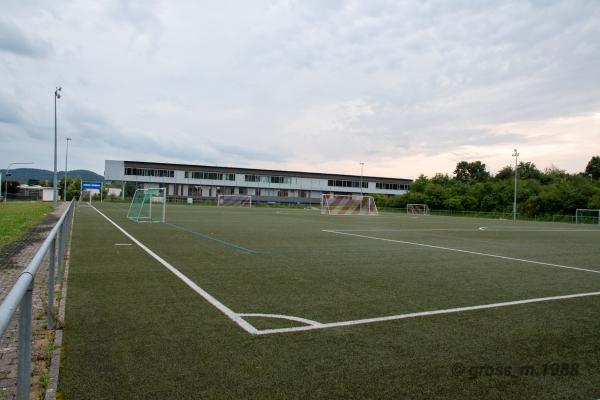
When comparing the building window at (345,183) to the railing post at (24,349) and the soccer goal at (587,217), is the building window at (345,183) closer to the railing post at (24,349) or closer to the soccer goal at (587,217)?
the soccer goal at (587,217)

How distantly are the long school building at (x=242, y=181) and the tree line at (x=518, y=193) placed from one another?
568 inches

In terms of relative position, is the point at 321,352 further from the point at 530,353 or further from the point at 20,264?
the point at 20,264

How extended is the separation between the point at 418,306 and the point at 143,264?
638cm

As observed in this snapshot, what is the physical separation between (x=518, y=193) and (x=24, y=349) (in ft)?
242

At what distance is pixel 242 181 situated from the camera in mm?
98938

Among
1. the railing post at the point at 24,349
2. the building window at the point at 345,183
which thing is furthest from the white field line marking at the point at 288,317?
the building window at the point at 345,183

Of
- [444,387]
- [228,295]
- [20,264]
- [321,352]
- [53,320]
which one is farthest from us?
[20,264]

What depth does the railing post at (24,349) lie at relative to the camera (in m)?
2.48

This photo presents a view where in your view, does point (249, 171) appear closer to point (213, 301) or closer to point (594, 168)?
point (594, 168)

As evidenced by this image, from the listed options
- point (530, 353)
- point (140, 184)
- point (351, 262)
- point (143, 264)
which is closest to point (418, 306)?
point (530, 353)

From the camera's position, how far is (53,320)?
5363 millimetres

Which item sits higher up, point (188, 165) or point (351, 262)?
point (188, 165)

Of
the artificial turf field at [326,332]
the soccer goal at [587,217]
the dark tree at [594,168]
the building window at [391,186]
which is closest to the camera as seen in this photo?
the artificial turf field at [326,332]

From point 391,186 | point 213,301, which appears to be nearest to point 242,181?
point 391,186
